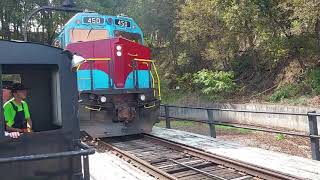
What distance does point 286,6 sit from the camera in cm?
1828

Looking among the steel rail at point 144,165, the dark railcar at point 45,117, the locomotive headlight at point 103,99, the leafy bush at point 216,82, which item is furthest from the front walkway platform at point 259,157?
the leafy bush at point 216,82

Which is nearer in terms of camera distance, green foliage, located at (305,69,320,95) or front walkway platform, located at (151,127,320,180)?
front walkway platform, located at (151,127,320,180)

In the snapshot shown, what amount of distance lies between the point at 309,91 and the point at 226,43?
244 inches

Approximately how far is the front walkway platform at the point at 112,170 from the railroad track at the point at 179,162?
0.18m

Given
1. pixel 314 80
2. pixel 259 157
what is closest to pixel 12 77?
pixel 259 157

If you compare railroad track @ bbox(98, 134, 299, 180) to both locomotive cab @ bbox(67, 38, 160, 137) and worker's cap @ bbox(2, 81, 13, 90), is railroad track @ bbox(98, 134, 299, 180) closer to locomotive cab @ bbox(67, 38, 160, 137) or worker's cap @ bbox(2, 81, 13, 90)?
locomotive cab @ bbox(67, 38, 160, 137)

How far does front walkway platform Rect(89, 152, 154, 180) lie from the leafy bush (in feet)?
45.9

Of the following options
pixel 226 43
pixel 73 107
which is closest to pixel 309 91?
pixel 226 43

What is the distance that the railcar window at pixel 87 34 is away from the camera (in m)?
12.0

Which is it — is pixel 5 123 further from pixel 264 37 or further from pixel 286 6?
pixel 264 37

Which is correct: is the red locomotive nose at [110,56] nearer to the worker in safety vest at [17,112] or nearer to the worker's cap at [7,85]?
the worker's cap at [7,85]

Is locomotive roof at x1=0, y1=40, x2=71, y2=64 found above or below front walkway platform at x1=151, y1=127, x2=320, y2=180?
above

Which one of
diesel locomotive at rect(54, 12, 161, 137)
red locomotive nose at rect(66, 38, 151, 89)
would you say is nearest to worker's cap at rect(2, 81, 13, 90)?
diesel locomotive at rect(54, 12, 161, 137)

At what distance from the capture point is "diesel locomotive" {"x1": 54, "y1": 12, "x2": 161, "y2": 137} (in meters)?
11.1
